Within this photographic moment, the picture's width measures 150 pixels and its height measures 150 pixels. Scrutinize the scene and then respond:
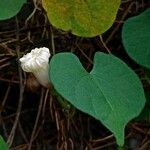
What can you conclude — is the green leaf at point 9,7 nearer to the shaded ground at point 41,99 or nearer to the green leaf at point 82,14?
the green leaf at point 82,14

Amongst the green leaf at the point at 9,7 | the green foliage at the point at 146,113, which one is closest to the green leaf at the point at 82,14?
the green leaf at the point at 9,7

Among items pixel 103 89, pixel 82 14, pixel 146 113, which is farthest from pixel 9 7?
pixel 146 113

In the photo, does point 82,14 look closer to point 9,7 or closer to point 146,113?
point 9,7

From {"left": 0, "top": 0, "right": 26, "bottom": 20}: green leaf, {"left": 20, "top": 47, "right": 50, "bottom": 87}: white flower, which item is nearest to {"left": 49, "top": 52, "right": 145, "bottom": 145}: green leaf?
{"left": 20, "top": 47, "right": 50, "bottom": 87}: white flower

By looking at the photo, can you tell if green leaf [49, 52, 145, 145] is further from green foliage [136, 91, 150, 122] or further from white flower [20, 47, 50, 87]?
green foliage [136, 91, 150, 122]

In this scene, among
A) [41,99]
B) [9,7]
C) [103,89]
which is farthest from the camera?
[41,99]
